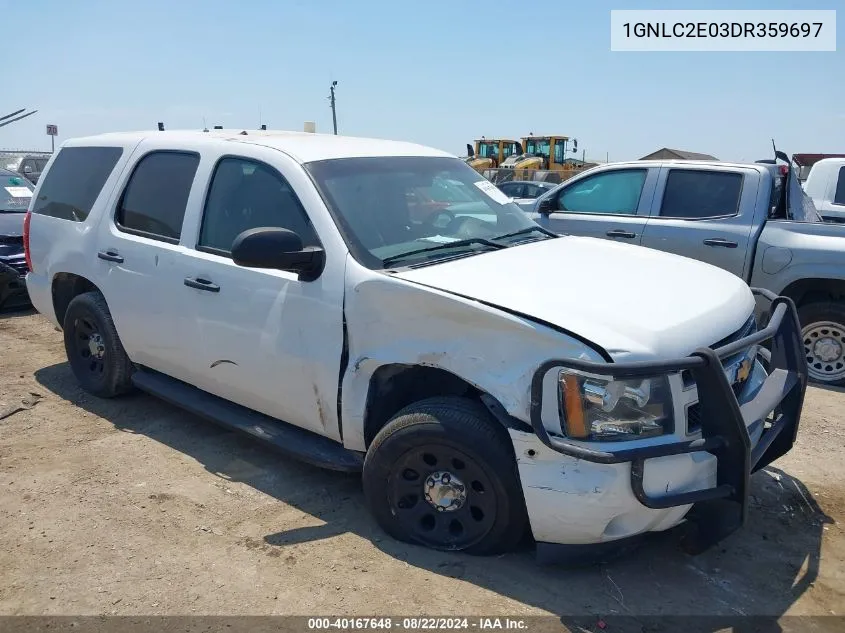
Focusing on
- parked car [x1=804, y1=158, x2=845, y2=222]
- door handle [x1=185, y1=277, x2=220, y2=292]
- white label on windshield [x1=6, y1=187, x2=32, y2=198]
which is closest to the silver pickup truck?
parked car [x1=804, y1=158, x2=845, y2=222]

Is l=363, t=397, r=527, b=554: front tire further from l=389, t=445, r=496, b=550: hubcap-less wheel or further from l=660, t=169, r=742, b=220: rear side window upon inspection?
l=660, t=169, r=742, b=220: rear side window

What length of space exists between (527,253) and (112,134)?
331cm

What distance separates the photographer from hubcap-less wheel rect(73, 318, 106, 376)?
4965 mm

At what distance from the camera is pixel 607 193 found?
6891 millimetres

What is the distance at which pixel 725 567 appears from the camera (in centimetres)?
313

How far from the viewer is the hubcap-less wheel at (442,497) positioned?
9.80 feet

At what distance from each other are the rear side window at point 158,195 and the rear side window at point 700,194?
13.9 ft

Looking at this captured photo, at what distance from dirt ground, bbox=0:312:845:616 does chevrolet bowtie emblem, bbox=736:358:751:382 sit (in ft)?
2.65

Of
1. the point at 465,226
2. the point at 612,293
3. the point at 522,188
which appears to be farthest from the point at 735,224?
the point at 522,188

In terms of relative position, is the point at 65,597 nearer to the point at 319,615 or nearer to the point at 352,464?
the point at 319,615

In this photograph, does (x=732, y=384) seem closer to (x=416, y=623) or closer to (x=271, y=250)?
(x=416, y=623)

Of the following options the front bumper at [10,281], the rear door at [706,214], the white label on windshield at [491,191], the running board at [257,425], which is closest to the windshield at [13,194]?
the front bumper at [10,281]

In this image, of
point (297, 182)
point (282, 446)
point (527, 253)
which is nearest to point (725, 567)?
point (527, 253)

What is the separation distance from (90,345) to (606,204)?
4.72m
